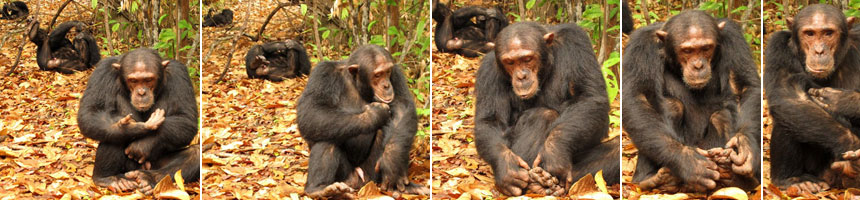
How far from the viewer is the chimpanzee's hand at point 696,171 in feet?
12.6

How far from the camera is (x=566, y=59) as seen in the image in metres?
4.30

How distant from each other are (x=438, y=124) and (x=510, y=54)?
1.67ft

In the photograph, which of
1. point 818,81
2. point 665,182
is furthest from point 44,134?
point 818,81

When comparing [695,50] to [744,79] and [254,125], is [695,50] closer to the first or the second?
[744,79]

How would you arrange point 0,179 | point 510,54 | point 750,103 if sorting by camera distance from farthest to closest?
point 0,179 → point 510,54 → point 750,103

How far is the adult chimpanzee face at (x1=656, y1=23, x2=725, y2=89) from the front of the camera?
12.4 ft

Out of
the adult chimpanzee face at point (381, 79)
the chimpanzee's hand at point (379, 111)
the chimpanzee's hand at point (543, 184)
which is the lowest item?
the chimpanzee's hand at point (543, 184)

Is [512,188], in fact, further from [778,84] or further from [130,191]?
[130,191]

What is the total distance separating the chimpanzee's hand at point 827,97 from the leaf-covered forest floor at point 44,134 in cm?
338

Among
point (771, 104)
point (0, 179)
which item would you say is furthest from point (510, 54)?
point (0, 179)

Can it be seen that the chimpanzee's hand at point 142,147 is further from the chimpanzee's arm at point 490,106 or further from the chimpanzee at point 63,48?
the chimpanzee at point 63,48

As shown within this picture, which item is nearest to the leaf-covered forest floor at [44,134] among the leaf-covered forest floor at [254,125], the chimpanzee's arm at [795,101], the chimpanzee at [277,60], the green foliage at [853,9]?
the leaf-covered forest floor at [254,125]

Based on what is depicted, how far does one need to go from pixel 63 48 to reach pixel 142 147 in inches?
181

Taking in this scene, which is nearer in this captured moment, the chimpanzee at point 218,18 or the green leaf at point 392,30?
the green leaf at point 392,30
